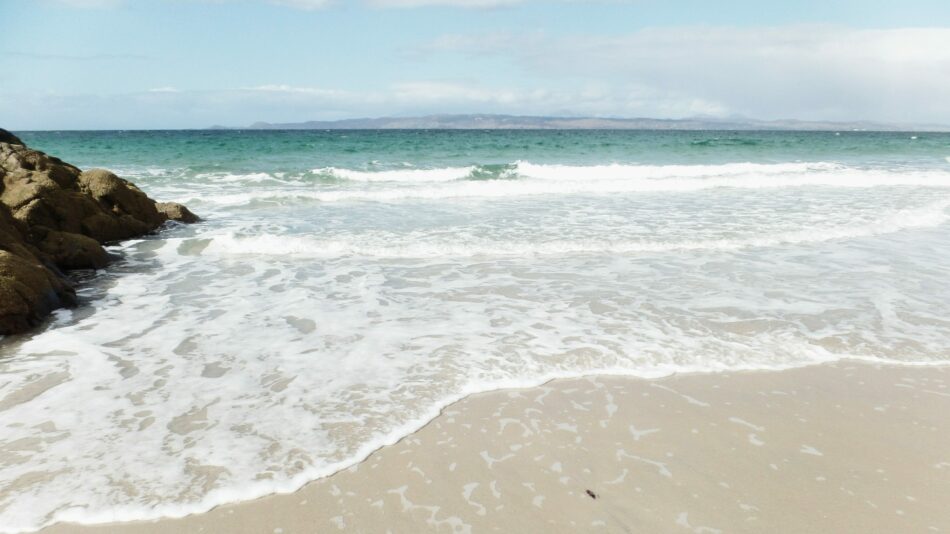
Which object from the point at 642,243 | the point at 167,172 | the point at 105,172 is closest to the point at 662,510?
the point at 642,243

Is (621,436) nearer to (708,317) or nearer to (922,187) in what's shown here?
(708,317)

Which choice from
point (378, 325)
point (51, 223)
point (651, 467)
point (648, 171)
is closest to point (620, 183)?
point (648, 171)

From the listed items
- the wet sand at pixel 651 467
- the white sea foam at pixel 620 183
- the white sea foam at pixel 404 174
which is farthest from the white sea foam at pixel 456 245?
the white sea foam at pixel 404 174

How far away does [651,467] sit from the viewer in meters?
3.82

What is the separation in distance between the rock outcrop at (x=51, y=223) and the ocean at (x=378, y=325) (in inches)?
13.5

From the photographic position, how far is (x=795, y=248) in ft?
33.7

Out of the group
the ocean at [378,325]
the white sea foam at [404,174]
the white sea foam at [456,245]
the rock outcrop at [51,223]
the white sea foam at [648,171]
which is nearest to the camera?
the ocean at [378,325]

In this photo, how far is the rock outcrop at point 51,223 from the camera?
6.47 m

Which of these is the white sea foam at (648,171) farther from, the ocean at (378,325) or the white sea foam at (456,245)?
the white sea foam at (456,245)

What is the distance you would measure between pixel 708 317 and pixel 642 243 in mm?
4028

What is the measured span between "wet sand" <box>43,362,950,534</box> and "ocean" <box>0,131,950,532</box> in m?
0.28

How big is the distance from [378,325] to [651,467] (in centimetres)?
351

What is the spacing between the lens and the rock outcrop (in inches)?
255

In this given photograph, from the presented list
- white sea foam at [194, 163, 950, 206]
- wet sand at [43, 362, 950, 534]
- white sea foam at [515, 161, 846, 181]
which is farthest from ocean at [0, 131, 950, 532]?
white sea foam at [515, 161, 846, 181]
